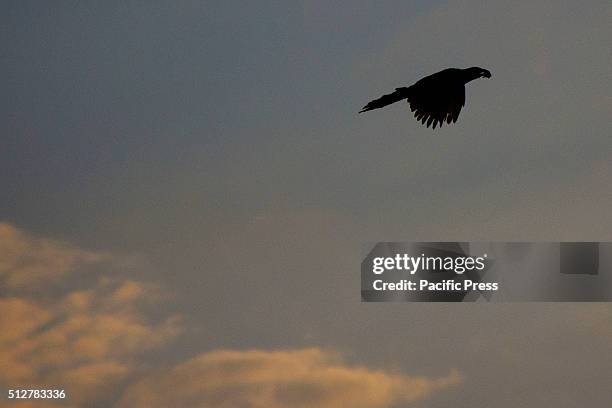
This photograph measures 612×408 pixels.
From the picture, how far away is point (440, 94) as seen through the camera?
3591 centimetres

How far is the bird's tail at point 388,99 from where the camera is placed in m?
35.1

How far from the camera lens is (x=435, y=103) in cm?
3591

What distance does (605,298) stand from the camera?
37.5 m

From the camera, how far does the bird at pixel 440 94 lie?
35812mm

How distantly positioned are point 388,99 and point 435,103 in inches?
37.8

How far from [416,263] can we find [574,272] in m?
2.79

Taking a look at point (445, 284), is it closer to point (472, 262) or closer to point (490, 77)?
point (472, 262)

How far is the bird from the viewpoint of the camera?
1410 inches

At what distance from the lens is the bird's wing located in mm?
35812

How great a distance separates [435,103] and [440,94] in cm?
17

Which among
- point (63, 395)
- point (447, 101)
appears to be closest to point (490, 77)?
point (447, 101)

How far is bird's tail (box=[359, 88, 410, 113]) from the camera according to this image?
3509cm

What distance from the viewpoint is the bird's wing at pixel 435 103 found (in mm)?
35812

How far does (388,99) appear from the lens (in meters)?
35.4
